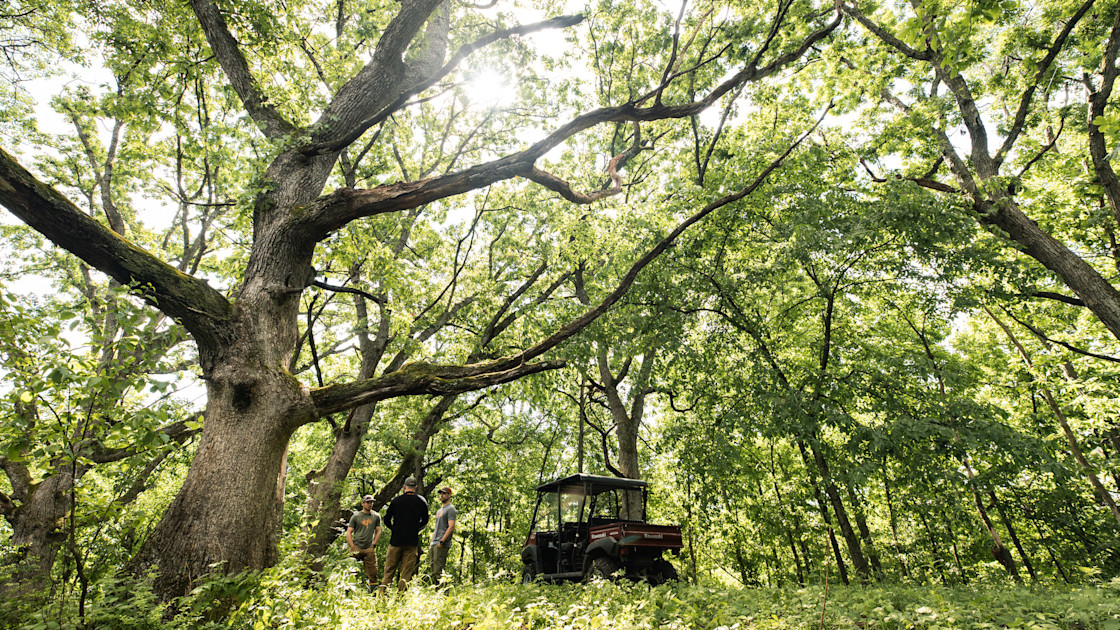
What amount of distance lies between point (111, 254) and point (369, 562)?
5733mm

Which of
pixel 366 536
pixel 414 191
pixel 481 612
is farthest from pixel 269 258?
pixel 366 536

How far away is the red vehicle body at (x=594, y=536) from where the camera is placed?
8234 millimetres

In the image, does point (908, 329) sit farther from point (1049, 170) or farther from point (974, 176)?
point (974, 176)

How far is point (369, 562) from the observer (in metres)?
7.64

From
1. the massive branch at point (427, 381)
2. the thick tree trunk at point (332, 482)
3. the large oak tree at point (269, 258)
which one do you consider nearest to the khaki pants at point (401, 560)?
the thick tree trunk at point (332, 482)

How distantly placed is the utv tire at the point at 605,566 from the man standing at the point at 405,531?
120 inches

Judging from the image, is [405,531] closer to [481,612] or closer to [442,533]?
[442,533]

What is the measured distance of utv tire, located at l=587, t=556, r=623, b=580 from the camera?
8.22 metres

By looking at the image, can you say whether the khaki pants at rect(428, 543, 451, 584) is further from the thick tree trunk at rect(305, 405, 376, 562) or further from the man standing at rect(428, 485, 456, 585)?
the thick tree trunk at rect(305, 405, 376, 562)

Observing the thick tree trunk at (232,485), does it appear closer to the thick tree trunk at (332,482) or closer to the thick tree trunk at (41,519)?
the thick tree trunk at (332,482)

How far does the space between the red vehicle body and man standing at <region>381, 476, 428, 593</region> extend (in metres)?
2.17

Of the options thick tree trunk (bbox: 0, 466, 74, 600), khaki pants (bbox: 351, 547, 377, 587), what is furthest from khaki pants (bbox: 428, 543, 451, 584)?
thick tree trunk (bbox: 0, 466, 74, 600)

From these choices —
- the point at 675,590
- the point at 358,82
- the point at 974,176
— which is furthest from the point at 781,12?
the point at 675,590

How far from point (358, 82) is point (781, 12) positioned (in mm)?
6182
